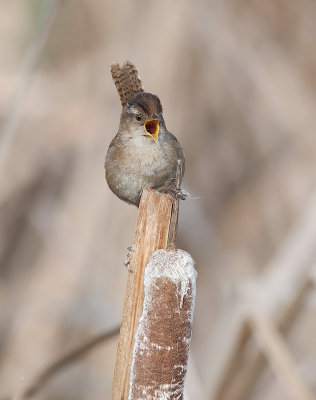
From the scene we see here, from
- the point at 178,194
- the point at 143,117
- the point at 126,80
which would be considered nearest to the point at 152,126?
the point at 143,117

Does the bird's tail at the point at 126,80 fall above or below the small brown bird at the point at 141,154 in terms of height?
above

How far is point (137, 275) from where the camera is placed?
1.24 meters

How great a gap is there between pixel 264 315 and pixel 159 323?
1.43 metres

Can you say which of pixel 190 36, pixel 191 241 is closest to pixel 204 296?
pixel 191 241

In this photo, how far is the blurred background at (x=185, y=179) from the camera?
2578mm

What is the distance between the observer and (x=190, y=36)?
9.44 ft

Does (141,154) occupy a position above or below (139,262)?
above

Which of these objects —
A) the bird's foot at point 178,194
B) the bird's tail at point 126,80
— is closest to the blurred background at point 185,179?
the bird's tail at point 126,80

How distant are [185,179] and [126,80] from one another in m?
1.16

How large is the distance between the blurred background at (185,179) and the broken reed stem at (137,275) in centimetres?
123

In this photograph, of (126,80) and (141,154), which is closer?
(141,154)

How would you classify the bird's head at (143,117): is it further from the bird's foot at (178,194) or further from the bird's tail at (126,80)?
the bird's foot at (178,194)

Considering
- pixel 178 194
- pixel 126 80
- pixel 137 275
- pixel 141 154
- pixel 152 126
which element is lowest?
pixel 137 275

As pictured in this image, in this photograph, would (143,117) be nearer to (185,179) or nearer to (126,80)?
(126,80)
